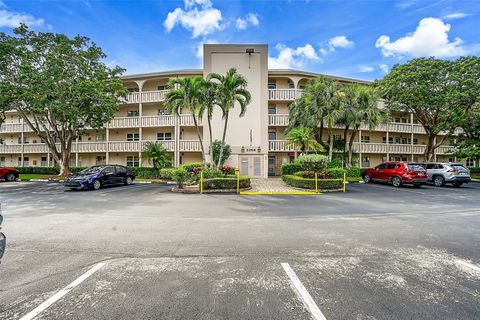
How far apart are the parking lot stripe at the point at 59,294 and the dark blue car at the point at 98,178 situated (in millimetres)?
12958

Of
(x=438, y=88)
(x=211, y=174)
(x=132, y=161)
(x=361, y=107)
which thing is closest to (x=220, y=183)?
(x=211, y=174)

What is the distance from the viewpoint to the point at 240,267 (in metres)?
3.98

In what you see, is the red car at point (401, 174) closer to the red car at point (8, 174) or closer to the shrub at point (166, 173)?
the shrub at point (166, 173)

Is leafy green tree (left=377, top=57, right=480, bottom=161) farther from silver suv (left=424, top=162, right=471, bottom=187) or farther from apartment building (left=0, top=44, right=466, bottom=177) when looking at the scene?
silver suv (left=424, top=162, right=471, bottom=187)

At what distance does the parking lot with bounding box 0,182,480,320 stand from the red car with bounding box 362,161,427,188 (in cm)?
937

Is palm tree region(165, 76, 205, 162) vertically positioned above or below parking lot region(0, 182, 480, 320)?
above

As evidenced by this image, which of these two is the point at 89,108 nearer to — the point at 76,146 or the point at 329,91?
the point at 76,146

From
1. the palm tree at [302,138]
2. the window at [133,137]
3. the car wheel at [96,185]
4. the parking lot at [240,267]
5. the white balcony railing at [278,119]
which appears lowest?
the parking lot at [240,267]

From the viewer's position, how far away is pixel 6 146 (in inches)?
1188

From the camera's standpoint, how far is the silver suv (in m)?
17.0

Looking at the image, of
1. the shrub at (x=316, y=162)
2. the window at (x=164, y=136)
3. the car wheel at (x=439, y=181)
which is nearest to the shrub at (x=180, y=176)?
the shrub at (x=316, y=162)

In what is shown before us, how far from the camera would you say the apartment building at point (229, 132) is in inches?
910

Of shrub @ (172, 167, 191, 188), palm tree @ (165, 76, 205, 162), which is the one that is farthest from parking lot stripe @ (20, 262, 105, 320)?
palm tree @ (165, 76, 205, 162)

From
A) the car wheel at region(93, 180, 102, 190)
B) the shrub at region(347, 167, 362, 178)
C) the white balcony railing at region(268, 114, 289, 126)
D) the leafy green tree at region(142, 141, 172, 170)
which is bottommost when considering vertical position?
the car wheel at region(93, 180, 102, 190)
